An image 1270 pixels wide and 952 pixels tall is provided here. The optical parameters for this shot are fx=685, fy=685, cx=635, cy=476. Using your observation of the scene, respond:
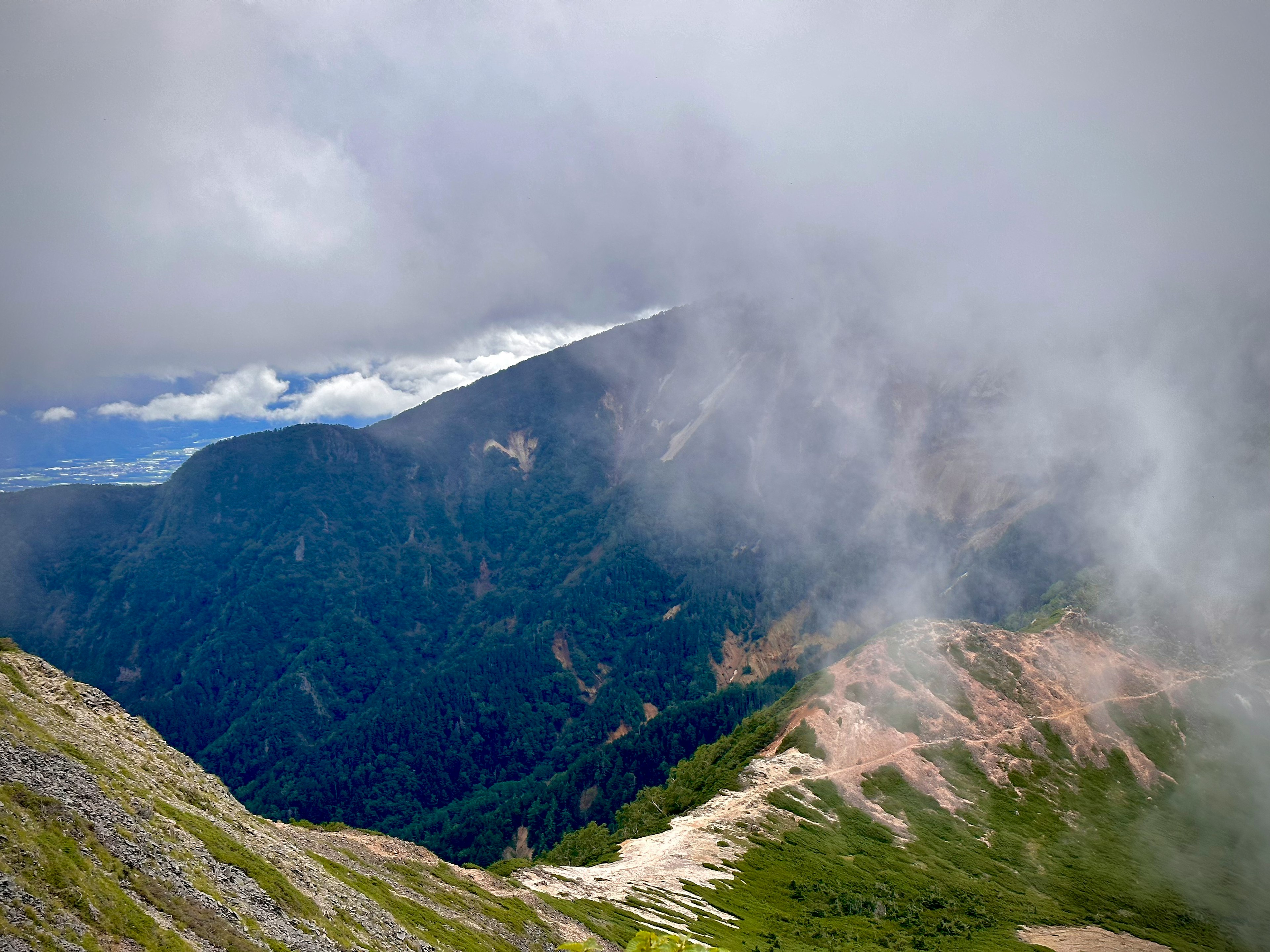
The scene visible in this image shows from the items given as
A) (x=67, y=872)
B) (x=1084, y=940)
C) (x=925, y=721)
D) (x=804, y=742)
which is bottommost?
(x=1084, y=940)

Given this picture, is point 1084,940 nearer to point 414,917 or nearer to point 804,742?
point 804,742

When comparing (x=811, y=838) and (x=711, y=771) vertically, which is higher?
(x=811, y=838)

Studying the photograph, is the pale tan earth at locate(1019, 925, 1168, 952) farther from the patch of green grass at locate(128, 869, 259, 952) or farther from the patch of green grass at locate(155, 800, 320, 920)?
the patch of green grass at locate(128, 869, 259, 952)

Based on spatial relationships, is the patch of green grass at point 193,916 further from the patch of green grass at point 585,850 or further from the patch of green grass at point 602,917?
the patch of green grass at point 585,850

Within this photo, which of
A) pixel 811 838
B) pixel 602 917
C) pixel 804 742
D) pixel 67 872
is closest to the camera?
pixel 67 872

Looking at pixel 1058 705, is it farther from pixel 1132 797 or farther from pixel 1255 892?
pixel 1255 892

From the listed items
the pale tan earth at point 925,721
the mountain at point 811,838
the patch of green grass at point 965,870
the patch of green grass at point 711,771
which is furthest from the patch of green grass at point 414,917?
the patch of green grass at point 711,771

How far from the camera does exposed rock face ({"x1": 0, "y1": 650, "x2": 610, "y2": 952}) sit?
112ft

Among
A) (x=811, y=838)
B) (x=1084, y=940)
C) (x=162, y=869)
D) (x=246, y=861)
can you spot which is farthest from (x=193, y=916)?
(x=1084, y=940)

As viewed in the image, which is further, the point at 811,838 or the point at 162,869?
the point at 811,838

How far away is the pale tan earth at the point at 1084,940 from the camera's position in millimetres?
94250

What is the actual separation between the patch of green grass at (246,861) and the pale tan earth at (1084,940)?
313 feet

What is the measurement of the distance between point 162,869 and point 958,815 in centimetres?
13668

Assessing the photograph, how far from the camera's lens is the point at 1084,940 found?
97562mm
